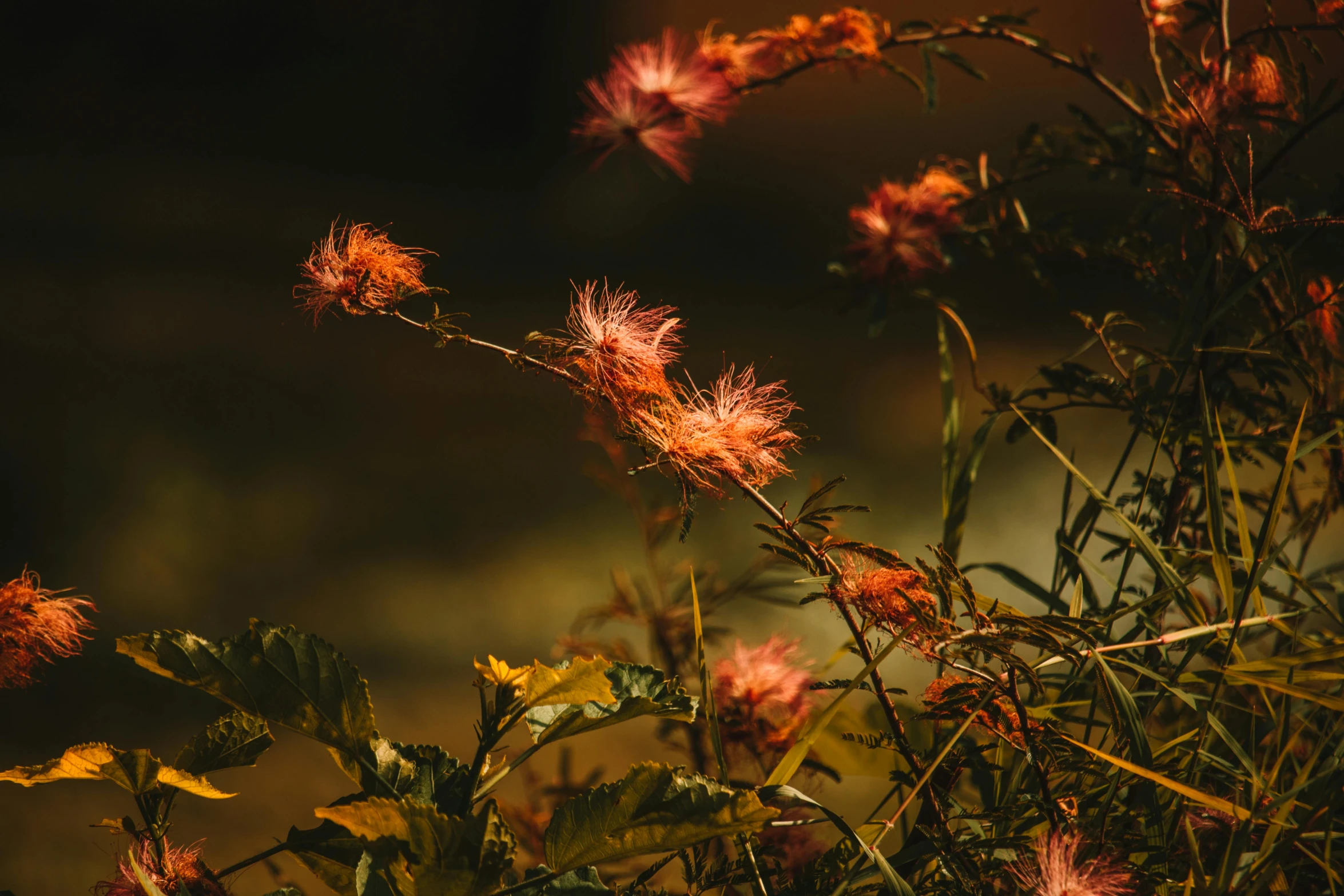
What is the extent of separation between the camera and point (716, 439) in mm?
274

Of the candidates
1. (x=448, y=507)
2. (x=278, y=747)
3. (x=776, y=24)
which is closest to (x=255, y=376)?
(x=448, y=507)

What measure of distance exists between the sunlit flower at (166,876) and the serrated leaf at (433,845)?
0.08 metres

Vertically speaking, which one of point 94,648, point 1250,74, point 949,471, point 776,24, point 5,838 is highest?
point 776,24

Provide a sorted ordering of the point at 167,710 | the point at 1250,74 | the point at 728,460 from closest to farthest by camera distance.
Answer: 1. the point at 728,460
2. the point at 1250,74
3. the point at 167,710

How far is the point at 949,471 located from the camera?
44cm

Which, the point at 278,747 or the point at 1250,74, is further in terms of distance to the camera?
the point at 278,747

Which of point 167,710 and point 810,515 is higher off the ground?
point 810,515

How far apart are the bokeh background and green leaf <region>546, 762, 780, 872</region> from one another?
0.39 metres

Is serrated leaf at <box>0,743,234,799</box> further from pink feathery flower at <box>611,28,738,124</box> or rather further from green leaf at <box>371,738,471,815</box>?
pink feathery flower at <box>611,28,738,124</box>

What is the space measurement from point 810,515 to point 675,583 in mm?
346

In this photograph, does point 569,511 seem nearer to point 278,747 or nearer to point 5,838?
point 278,747

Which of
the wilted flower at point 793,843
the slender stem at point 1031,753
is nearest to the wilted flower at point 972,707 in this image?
the slender stem at point 1031,753

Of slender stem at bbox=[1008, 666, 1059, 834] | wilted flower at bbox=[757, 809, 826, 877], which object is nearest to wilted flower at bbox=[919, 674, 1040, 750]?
slender stem at bbox=[1008, 666, 1059, 834]

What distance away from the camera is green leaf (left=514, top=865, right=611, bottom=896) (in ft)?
0.80
